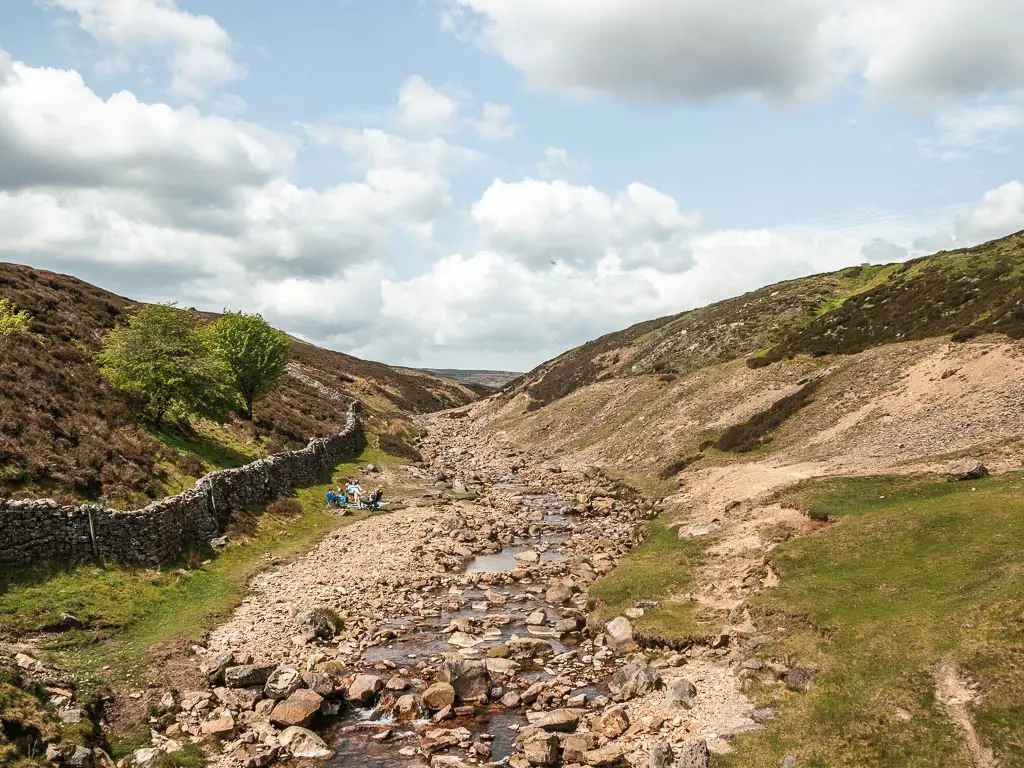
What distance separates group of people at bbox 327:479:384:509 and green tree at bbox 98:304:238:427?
1086 cm

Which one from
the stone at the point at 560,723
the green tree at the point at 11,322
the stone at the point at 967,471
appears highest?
the green tree at the point at 11,322

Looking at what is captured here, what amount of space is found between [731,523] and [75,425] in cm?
3611

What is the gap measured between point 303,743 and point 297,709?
4.04 ft

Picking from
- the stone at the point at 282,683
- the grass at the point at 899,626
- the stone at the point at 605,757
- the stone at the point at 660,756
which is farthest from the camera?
the stone at the point at 282,683

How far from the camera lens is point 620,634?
21.9m

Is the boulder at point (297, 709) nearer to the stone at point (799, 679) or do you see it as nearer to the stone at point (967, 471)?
the stone at point (799, 679)

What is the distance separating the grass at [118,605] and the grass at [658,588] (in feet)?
51.8

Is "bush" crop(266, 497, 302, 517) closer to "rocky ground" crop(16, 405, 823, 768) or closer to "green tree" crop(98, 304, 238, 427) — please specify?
"rocky ground" crop(16, 405, 823, 768)

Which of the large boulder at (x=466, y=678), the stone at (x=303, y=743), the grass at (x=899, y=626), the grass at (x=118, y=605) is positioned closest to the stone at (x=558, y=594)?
the large boulder at (x=466, y=678)

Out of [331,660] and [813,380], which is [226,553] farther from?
[813,380]

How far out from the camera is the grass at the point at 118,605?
18.4 m

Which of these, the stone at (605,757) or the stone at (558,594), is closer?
the stone at (605,757)

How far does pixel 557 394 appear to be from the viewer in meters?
108

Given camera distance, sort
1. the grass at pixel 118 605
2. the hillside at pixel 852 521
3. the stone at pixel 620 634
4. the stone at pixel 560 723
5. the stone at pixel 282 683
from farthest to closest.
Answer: the stone at pixel 620 634 < the grass at pixel 118 605 < the stone at pixel 282 683 < the stone at pixel 560 723 < the hillside at pixel 852 521
